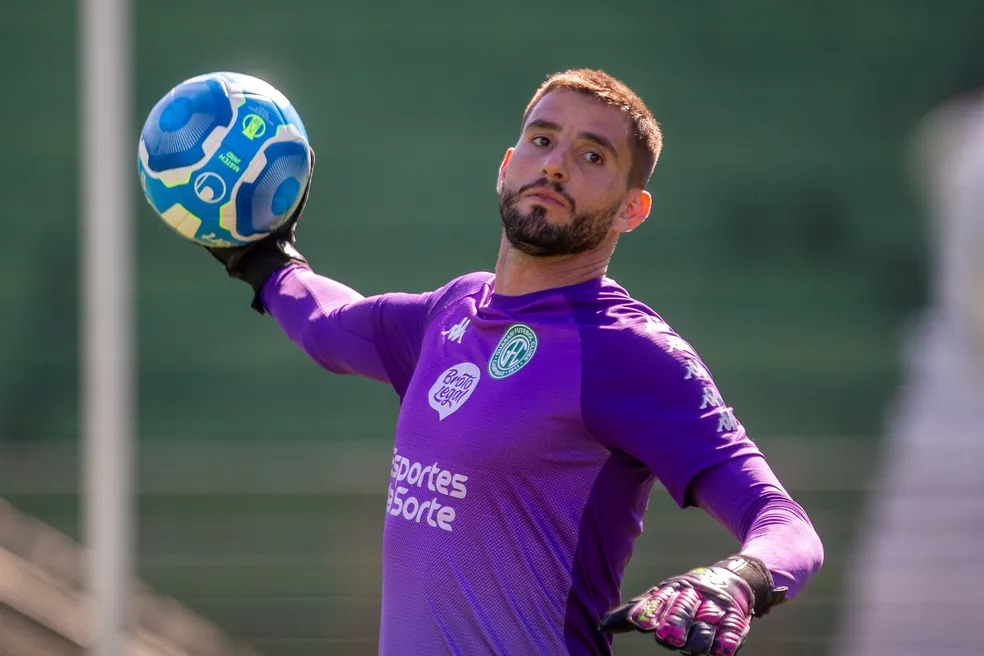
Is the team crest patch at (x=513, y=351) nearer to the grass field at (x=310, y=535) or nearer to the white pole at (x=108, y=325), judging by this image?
the white pole at (x=108, y=325)

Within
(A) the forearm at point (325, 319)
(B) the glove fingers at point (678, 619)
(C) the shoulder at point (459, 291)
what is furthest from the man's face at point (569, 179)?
(B) the glove fingers at point (678, 619)

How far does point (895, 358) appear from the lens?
Result: 812cm

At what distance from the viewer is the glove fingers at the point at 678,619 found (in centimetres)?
208

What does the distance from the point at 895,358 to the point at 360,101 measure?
127 inches

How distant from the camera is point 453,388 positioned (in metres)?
2.77

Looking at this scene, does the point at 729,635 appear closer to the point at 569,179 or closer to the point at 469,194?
the point at 569,179

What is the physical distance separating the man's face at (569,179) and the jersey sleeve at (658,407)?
0.24 metres

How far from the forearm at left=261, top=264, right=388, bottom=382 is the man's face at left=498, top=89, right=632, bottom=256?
510 millimetres

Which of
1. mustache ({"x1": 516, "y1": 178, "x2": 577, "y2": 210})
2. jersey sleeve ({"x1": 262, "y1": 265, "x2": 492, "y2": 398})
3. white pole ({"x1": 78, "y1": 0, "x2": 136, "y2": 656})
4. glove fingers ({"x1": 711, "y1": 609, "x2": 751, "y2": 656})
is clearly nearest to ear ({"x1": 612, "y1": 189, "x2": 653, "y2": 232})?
mustache ({"x1": 516, "y1": 178, "x2": 577, "y2": 210})

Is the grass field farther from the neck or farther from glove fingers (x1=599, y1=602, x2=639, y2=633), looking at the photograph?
glove fingers (x1=599, y1=602, x2=639, y2=633)

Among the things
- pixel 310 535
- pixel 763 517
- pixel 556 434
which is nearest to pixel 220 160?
pixel 556 434

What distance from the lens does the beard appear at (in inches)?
109

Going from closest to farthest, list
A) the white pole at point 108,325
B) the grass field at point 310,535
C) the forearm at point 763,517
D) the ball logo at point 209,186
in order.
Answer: the forearm at point 763,517
the ball logo at point 209,186
the white pole at point 108,325
the grass field at point 310,535

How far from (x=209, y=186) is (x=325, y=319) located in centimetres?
39
